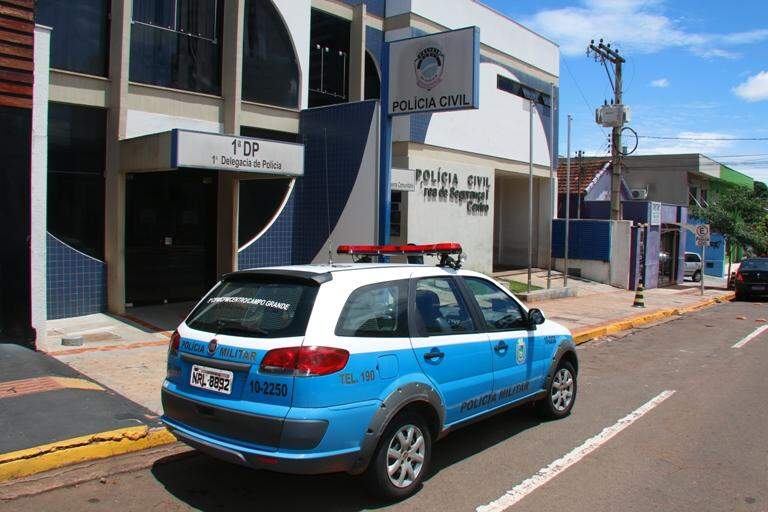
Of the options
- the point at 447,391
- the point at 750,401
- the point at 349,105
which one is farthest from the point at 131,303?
the point at 750,401

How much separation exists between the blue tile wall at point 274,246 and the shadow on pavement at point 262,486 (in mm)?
7523

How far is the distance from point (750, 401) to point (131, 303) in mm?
9775

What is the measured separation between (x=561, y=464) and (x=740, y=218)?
31578mm

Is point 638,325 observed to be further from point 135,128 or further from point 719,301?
point 135,128

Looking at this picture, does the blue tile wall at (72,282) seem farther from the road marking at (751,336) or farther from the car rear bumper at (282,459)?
the road marking at (751,336)

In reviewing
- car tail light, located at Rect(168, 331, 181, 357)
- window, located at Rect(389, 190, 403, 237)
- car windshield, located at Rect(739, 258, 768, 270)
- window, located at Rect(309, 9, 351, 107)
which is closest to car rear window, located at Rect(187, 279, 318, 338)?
car tail light, located at Rect(168, 331, 181, 357)

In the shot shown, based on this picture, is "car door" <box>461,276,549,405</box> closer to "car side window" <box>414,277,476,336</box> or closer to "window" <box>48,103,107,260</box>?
"car side window" <box>414,277,476,336</box>

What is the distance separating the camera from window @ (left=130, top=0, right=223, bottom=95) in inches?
441

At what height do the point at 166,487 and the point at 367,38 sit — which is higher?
the point at 367,38

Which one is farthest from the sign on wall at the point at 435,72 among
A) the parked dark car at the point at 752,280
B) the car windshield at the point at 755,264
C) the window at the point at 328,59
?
the car windshield at the point at 755,264

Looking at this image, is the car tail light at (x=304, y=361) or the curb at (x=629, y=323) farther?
the curb at (x=629, y=323)

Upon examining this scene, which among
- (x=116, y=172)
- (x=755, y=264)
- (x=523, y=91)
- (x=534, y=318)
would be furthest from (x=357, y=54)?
(x=755, y=264)

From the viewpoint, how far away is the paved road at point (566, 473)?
449 cm

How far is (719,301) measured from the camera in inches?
904
